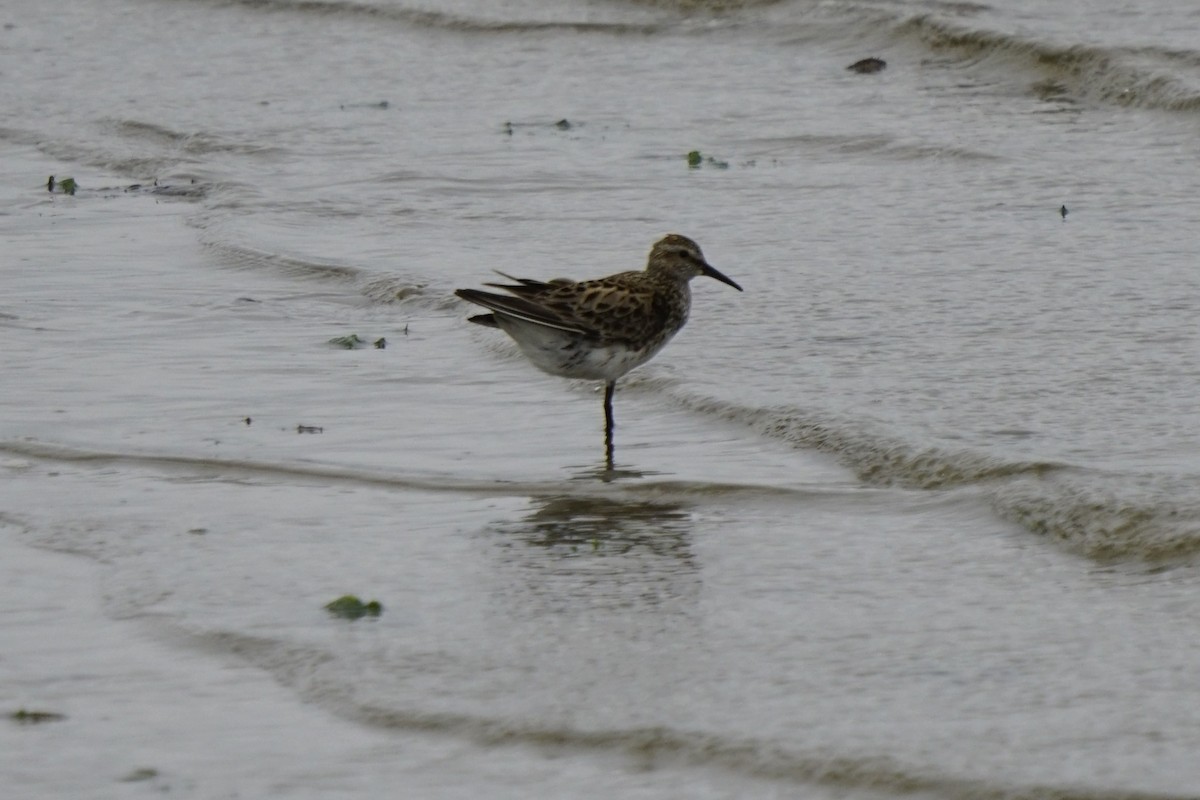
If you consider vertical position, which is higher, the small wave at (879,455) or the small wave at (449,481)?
the small wave at (879,455)

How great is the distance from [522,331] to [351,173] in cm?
517

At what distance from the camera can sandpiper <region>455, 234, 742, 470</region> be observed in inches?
314

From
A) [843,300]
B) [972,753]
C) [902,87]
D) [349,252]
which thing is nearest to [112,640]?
[972,753]

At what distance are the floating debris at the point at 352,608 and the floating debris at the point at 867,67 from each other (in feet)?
35.3

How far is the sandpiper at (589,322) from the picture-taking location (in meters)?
7.99

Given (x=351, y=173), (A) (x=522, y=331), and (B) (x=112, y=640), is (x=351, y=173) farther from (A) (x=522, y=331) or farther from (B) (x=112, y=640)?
(B) (x=112, y=640)

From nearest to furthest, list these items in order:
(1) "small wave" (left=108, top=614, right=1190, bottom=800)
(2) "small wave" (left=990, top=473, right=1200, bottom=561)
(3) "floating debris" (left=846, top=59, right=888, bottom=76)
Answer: (1) "small wave" (left=108, top=614, right=1190, bottom=800)
(2) "small wave" (left=990, top=473, right=1200, bottom=561)
(3) "floating debris" (left=846, top=59, right=888, bottom=76)

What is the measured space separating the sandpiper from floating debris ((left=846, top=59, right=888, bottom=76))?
25.6ft

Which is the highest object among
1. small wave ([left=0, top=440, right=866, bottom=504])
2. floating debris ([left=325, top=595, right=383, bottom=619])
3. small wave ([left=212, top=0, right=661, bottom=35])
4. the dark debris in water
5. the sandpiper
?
small wave ([left=212, top=0, right=661, bottom=35])

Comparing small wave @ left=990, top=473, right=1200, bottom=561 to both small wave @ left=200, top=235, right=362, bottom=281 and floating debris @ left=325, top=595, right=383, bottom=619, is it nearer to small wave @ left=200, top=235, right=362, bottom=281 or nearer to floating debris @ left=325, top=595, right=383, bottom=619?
floating debris @ left=325, top=595, right=383, bottom=619

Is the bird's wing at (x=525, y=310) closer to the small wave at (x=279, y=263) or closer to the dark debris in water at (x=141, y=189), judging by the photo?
the small wave at (x=279, y=263)

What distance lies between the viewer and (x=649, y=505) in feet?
23.1

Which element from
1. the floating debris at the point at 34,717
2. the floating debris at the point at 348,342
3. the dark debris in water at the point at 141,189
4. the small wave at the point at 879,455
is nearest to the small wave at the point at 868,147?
the dark debris in water at the point at 141,189

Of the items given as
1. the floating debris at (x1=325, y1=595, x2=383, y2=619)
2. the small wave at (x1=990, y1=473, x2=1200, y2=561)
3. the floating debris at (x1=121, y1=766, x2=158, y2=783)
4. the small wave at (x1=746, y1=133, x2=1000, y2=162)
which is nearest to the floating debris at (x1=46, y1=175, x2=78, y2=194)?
the small wave at (x1=746, y1=133, x2=1000, y2=162)
